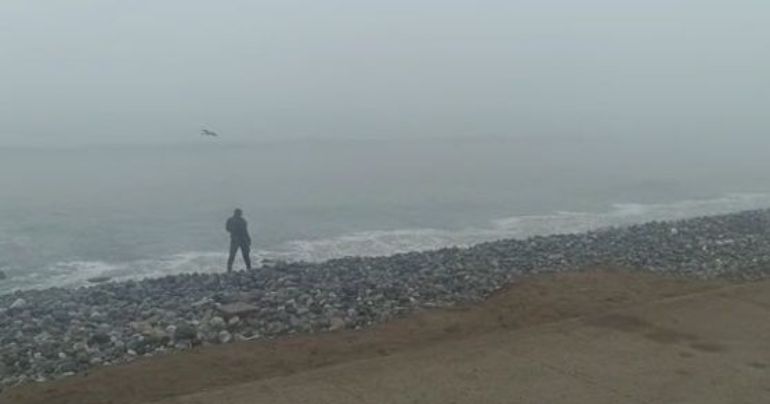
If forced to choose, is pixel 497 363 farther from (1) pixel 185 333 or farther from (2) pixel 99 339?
(2) pixel 99 339

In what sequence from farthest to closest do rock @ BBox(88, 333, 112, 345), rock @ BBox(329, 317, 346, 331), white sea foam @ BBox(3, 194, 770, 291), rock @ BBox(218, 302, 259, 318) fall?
white sea foam @ BBox(3, 194, 770, 291)
rock @ BBox(218, 302, 259, 318)
rock @ BBox(329, 317, 346, 331)
rock @ BBox(88, 333, 112, 345)

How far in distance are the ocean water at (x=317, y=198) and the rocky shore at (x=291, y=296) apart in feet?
19.5

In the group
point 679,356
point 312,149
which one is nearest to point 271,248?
point 679,356

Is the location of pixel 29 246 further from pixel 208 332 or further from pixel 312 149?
pixel 312 149

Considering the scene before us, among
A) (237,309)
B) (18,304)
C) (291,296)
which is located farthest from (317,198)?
(237,309)

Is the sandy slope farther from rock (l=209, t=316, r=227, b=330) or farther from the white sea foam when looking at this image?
the white sea foam

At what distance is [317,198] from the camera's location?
35469mm

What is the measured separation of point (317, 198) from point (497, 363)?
27636 mm

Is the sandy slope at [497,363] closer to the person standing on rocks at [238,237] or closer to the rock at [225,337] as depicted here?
the rock at [225,337]

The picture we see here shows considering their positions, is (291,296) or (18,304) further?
(18,304)

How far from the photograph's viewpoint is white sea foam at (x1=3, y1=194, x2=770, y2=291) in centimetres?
2008

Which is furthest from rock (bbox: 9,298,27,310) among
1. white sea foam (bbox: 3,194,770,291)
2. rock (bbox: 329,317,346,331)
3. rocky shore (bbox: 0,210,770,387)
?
rock (bbox: 329,317,346,331)

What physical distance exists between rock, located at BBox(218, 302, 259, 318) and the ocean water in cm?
925

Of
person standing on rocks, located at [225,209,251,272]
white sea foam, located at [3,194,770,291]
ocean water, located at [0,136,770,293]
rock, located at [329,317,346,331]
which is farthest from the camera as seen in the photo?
ocean water, located at [0,136,770,293]
